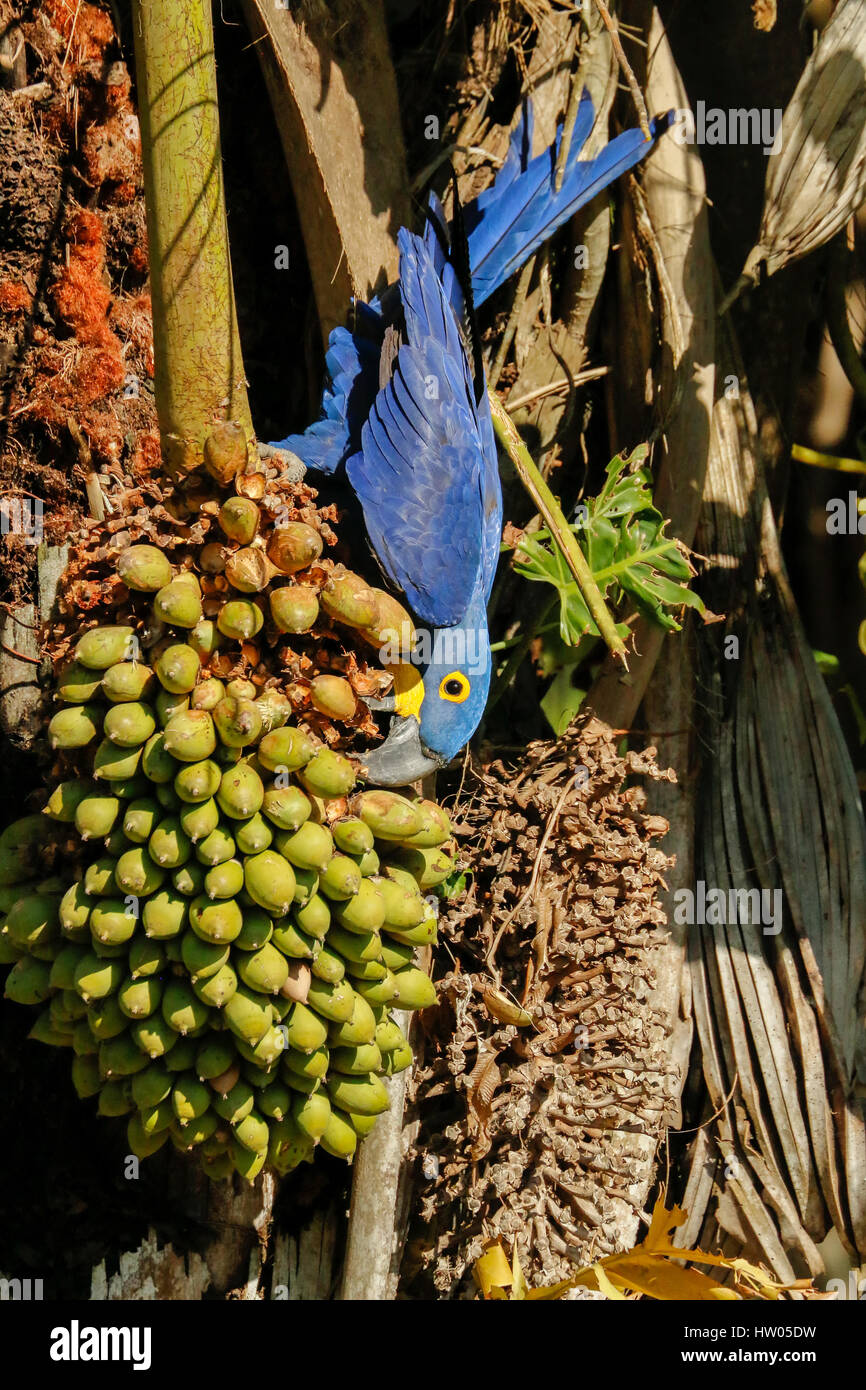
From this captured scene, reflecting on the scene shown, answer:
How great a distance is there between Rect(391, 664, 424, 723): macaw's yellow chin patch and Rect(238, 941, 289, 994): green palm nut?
605 millimetres

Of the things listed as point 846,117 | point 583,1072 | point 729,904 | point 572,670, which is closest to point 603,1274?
point 583,1072

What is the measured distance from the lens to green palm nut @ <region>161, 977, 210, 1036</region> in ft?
4.76

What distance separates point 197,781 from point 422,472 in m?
0.81

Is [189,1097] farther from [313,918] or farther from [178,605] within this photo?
[178,605]

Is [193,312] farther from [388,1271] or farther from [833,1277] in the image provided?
[833,1277]

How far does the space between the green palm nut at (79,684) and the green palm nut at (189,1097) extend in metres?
0.50

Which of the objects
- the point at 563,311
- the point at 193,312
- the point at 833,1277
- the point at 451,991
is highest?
the point at 563,311

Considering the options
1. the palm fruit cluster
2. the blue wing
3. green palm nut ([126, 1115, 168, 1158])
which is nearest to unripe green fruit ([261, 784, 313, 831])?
the palm fruit cluster

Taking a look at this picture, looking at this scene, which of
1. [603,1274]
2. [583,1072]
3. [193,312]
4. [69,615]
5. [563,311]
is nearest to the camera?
[193,312]

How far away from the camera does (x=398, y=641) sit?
64.1 inches

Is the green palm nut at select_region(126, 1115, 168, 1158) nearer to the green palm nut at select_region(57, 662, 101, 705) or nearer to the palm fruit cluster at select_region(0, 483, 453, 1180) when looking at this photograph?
the palm fruit cluster at select_region(0, 483, 453, 1180)

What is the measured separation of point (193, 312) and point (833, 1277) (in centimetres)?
226

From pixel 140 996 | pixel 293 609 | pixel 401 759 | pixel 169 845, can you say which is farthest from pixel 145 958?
pixel 401 759

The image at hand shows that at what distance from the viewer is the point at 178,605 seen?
4.56ft
